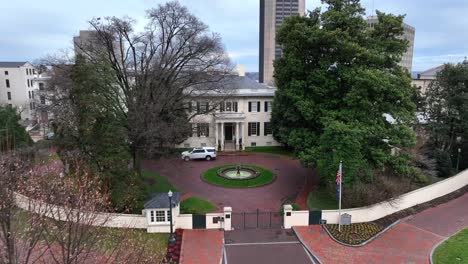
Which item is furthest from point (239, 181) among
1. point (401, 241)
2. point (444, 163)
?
point (444, 163)

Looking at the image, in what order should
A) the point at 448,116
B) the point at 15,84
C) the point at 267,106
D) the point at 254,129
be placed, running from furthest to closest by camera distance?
the point at 15,84
the point at 254,129
the point at 267,106
the point at 448,116

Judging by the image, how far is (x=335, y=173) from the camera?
19.8 m

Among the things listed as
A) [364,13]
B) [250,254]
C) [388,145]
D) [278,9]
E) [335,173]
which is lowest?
[250,254]

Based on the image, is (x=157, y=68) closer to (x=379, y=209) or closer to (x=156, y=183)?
(x=156, y=183)

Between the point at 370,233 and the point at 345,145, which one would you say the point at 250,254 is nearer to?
the point at 370,233

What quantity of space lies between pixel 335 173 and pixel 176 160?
60.0ft

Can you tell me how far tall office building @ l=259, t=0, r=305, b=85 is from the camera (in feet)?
359

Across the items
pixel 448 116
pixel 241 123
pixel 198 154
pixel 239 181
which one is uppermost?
pixel 448 116

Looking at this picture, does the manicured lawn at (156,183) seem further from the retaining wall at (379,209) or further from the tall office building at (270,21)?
the tall office building at (270,21)

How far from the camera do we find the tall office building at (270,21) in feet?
359

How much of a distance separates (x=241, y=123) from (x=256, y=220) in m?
19.9

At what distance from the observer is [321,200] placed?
73.3 ft

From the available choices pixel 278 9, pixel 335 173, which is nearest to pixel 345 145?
pixel 335 173

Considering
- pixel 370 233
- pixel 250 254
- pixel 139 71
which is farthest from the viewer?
pixel 139 71
